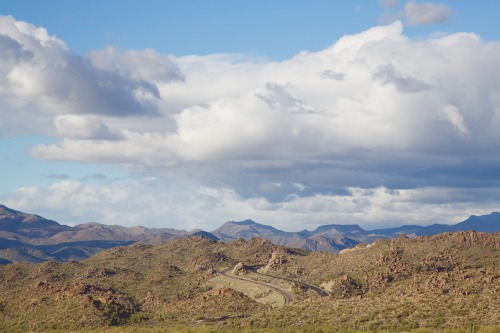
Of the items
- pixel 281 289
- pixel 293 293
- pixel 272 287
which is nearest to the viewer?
pixel 293 293

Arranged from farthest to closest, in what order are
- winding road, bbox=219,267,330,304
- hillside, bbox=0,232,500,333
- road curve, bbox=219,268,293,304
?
1. winding road, bbox=219,267,330,304
2. road curve, bbox=219,268,293,304
3. hillside, bbox=0,232,500,333

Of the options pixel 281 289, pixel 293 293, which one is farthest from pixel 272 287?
pixel 293 293

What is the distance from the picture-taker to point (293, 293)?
421ft

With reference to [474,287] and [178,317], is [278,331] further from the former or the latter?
[178,317]

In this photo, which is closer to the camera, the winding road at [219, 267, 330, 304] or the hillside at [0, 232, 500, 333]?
the hillside at [0, 232, 500, 333]

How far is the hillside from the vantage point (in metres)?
78.7

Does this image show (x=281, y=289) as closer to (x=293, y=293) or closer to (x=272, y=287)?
(x=272, y=287)

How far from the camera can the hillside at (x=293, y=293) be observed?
78688 millimetres

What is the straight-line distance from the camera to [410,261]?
136 meters

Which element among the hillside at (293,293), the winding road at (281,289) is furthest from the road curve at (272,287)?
the hillside at (293,293)

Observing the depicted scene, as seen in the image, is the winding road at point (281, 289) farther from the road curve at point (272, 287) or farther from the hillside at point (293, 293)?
the hillside at point (293, 293)

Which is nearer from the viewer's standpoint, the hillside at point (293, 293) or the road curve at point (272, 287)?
the hillside at point (293, 293)

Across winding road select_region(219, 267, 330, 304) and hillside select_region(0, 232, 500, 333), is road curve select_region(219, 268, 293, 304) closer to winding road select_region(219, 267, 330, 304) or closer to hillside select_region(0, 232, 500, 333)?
winding road select_region(219, 267, 330, 304)

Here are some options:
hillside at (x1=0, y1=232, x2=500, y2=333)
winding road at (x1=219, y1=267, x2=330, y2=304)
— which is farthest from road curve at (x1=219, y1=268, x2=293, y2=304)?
hillside at (x1=0, y1=232, x2=500, y2=333)
